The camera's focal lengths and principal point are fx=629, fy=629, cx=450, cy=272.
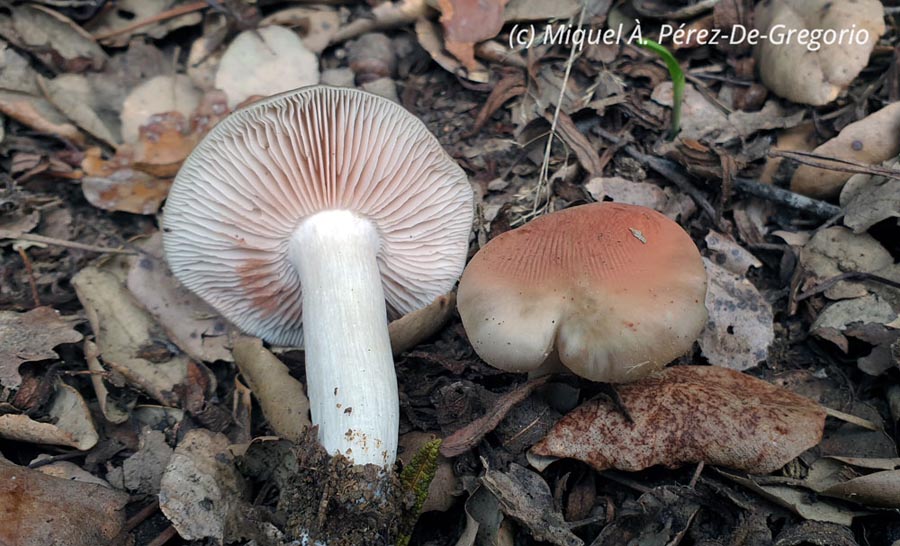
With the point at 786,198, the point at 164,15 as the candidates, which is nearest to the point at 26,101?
the point at 164,15

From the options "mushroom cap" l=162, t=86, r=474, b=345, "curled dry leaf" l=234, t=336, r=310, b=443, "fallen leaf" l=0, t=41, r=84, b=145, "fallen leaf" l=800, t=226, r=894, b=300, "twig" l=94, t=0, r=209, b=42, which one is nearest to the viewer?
"mushroom cap" l=162, t=86, r=474, b=345

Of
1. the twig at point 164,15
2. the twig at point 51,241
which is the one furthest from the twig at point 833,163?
the twig at point 164,15

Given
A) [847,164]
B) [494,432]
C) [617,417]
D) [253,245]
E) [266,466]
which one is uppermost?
[847,164]

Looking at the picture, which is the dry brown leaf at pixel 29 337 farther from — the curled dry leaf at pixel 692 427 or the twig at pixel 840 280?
the twig at pixel 840 280

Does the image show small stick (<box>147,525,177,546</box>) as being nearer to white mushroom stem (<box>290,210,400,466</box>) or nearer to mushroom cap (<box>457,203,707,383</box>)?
white mushroom stem (<box>290,210,400,466</box>)

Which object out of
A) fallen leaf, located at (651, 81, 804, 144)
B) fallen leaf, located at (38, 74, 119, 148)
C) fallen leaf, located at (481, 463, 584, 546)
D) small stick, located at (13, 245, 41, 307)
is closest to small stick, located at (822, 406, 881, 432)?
fallen leaf, located at (481, 463, 584, 546)

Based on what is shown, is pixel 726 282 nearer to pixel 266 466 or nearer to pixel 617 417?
pixel 617 417

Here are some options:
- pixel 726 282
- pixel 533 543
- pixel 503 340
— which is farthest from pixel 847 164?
pixel 533 543
